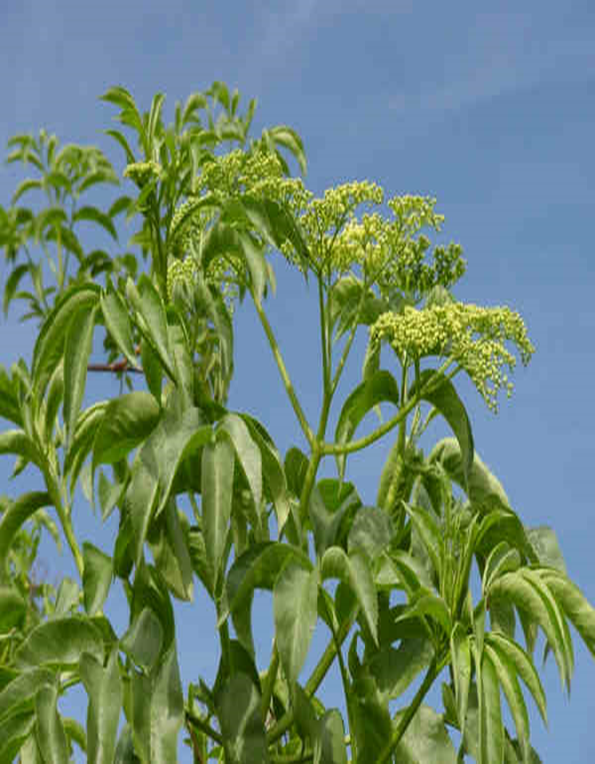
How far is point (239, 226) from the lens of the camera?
2.35m

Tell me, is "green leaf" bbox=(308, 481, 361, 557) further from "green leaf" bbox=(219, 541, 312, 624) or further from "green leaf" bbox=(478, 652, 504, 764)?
"green leaf" bbox=(478, 652, 504, 764)

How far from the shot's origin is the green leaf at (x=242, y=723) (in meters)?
2.08

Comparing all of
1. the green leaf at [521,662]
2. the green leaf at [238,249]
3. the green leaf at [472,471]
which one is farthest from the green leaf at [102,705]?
the green leaf at [472,471]

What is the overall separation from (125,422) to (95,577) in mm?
283

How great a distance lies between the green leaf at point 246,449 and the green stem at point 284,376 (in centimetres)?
22

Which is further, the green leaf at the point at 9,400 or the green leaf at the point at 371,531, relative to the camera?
the green leaf at the point at 9,400

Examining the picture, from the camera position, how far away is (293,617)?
189 cm

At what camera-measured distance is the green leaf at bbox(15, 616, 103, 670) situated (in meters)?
2.06

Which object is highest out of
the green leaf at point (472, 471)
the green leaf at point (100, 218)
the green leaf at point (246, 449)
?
the green leaf at point (100, 218)

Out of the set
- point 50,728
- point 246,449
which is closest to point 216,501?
point 246,449

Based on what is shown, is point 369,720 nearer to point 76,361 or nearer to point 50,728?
point 50,728

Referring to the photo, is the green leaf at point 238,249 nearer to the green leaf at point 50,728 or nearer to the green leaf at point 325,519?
the green leaf at point 325,519

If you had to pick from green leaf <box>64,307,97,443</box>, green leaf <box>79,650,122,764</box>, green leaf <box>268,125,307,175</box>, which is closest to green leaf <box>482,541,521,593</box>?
green leaf <box>79,650,122,764</box>

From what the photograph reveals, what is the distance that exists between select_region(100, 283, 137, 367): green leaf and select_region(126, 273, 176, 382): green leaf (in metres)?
0.02
